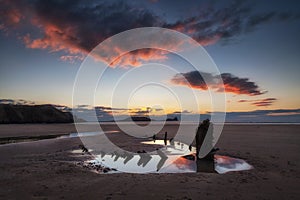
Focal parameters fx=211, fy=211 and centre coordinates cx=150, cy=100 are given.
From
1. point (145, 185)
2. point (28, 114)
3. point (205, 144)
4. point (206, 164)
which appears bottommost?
point (206, 164)

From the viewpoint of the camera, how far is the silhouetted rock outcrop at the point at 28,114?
132875mm

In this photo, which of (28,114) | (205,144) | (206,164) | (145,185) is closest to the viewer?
(145,185)

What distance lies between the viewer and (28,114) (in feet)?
502

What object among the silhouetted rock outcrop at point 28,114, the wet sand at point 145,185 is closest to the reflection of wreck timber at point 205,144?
the wet sand at point 145,185

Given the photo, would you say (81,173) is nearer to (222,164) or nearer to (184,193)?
(184,193)

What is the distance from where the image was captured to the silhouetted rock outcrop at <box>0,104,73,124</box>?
133m

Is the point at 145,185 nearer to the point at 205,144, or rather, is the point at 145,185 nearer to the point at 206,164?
the point at 206,164

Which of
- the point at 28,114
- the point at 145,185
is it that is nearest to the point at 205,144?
the point at 145,185

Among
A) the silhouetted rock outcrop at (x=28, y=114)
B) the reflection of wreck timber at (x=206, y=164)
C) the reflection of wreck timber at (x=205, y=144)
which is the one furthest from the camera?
the silhouetted rock outcrop at (x=28, y=114)

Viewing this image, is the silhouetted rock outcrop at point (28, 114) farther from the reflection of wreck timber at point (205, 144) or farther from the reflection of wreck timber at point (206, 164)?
the reflection of wreck timber at point (206, 164)

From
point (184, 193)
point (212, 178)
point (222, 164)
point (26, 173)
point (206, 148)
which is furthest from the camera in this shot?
point (206, 148)

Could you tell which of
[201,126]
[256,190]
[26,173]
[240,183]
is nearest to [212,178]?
[240,183]

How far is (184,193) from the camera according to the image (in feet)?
25.0

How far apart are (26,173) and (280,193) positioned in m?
11.3
